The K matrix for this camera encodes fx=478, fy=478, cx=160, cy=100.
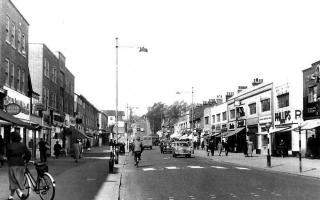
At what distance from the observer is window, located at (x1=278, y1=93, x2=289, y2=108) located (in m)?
41.8

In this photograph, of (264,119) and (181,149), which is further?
(264,119)

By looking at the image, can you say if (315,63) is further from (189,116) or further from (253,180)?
(189,116)

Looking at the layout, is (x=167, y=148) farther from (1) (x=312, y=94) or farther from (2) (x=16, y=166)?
(2) (x=16, y=166)

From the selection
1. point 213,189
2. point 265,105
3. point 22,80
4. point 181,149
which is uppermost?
point 22,80

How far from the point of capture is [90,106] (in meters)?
99.4

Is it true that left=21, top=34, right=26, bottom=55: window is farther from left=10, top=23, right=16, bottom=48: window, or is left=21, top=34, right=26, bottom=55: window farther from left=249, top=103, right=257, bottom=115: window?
left=249, top=103, right=257, bottom=115: window

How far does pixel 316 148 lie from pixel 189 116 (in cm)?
6088

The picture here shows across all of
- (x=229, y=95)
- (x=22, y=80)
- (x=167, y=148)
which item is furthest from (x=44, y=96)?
(x=229, y=95)

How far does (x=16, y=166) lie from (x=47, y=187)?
936 millimetres

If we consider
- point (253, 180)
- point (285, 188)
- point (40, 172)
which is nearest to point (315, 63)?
point (253, 180)

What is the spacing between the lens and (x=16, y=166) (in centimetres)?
1191

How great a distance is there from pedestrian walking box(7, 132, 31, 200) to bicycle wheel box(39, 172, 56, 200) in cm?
45

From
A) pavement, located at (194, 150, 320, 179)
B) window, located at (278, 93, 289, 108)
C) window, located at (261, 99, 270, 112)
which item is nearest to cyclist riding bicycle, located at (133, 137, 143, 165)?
pavement, located at (194, 150, 320, 179)

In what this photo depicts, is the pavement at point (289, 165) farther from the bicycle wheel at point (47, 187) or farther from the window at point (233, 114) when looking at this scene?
the window at point (233, 114)
